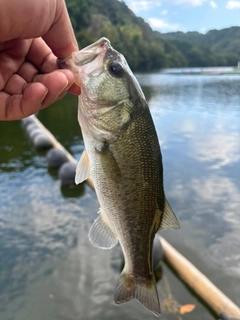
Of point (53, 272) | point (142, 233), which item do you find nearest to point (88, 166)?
point (142, 233)

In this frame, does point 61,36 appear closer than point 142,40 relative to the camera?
Yes

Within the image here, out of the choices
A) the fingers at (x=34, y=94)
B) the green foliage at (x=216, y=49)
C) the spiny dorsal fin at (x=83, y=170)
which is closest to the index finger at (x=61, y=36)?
the fingers at (x=34, y=94)

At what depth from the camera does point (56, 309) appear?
3793 millimetres

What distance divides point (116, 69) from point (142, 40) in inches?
3415

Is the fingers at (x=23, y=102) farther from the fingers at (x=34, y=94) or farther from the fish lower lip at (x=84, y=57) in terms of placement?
the fish lower lip at (x=84, y=57)

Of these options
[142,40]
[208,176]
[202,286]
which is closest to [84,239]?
[202,286]

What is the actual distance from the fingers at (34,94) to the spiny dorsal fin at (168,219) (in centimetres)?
96

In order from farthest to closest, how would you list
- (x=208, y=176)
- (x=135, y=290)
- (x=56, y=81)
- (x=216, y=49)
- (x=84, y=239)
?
(x=216, y=49) < (x=208, y=176) < (x=84, y=239) < (x=135, y=290) < (x=56, y=81)

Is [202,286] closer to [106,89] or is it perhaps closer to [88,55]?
[106,89]

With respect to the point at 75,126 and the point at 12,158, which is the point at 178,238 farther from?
the point at 75,126

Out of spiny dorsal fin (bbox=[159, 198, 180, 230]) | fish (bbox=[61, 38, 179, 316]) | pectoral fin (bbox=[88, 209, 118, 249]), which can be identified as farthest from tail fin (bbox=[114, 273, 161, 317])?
spiny dorsal fin (bbox=[159, 198, 180, 230])

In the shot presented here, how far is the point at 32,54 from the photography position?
211cm

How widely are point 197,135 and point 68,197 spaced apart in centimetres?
693

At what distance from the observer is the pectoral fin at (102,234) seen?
207 cm
